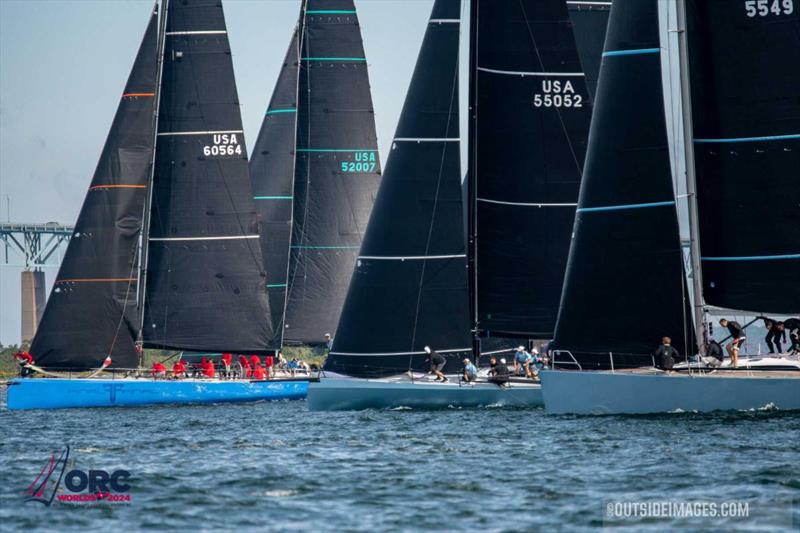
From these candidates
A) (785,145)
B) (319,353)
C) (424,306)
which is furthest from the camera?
(319,353)

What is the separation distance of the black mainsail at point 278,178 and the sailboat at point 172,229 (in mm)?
3878

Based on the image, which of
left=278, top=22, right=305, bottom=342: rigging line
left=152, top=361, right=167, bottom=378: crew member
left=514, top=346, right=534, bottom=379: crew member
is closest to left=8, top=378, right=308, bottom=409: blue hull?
left=152, top=361, right=167, bottom=378: crew member

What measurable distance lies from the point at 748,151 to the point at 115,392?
1820 cm

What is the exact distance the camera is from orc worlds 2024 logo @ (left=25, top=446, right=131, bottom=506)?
57.6 ft

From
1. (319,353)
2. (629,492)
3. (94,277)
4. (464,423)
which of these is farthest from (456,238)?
(319,353)

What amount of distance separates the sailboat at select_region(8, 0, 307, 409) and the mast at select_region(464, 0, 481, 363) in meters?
8.67

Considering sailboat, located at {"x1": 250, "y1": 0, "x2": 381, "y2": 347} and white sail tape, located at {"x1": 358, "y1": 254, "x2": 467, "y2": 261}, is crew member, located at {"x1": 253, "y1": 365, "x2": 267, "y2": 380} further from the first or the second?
white sail tape, located at {"x1": 358, "y1": 254, "x2": 467, "y2": 261}

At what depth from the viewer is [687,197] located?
88.0 feet

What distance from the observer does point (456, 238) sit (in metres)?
31.3

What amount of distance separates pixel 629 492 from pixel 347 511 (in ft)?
11.4

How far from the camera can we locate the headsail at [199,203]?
37.7 m

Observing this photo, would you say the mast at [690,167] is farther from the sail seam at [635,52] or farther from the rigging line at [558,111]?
the rigging line at [558,111]

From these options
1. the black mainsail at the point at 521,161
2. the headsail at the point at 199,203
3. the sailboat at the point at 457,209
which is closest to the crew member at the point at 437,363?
the sailboat at the point at 457,209

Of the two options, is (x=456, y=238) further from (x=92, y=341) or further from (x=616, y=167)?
(x=92, y=341)
